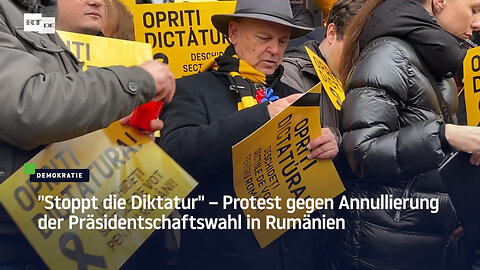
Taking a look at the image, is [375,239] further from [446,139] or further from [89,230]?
[89,230]

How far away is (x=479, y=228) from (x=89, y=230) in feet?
4.94

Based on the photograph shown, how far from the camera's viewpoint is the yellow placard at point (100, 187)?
8.29ft

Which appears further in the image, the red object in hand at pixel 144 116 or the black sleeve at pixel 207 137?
the black sleeve at pixel 207 137

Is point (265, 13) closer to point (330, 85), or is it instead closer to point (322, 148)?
point (330, 85)

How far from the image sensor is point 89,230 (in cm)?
263

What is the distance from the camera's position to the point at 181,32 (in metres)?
3.84

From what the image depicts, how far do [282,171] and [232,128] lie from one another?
238 millimetres

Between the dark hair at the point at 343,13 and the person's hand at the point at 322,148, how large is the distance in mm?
1046

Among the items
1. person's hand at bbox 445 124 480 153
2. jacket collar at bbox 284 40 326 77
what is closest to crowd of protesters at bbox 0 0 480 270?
person's hand at bbox 445 124 480 153

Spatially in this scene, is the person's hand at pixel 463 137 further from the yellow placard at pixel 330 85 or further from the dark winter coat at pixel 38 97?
the dark winter coat at pixel 38 97

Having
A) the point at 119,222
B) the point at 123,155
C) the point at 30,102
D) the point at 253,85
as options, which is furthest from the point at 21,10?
the point at 253,85

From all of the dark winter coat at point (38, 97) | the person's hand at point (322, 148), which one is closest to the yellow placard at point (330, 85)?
the person's hand at point (322, 148)

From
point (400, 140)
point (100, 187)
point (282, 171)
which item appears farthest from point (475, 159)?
point (100, 187)

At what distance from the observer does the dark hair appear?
375 centimetres
